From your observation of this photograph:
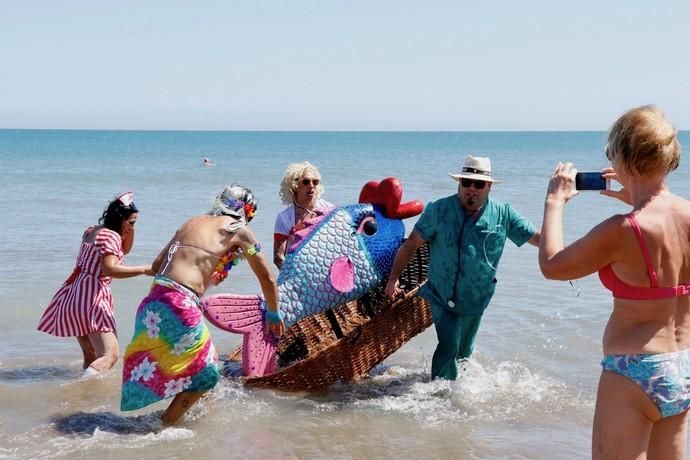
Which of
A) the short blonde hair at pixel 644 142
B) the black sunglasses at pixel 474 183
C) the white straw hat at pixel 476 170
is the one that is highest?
the short blonde hair at pixel 644 142

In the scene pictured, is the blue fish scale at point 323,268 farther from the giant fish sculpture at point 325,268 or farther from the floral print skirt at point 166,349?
the floral print skirt at point 166,349

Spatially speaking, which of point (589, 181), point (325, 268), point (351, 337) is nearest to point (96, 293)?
point (325, 268)

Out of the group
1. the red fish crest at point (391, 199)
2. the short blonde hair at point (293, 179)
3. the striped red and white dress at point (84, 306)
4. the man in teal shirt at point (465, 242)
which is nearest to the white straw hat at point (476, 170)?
the man in teal shirt at point (465, 242)

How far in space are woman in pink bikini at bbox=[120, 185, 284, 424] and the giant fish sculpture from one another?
51 centimetres

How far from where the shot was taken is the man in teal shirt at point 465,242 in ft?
18.1

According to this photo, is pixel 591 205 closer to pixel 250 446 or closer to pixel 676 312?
pixel 250 446

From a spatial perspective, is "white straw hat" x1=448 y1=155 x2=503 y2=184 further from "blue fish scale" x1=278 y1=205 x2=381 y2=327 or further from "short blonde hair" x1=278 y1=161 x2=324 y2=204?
"short blonde hair" x1=278 y1=161 x2=324 y2=204

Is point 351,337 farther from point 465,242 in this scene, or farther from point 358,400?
point 465,242

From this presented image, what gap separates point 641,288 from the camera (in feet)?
9.20

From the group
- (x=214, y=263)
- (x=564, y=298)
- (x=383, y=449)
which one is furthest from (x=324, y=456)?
(x=564, y=298)

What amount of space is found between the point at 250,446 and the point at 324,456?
0.43 metres

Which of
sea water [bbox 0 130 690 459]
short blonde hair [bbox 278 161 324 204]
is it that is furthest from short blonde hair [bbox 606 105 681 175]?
short blonde hair [bbox 278 161 324 204]

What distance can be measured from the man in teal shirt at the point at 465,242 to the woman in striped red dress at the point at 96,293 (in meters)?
1.92

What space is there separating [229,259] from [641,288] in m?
2.81
